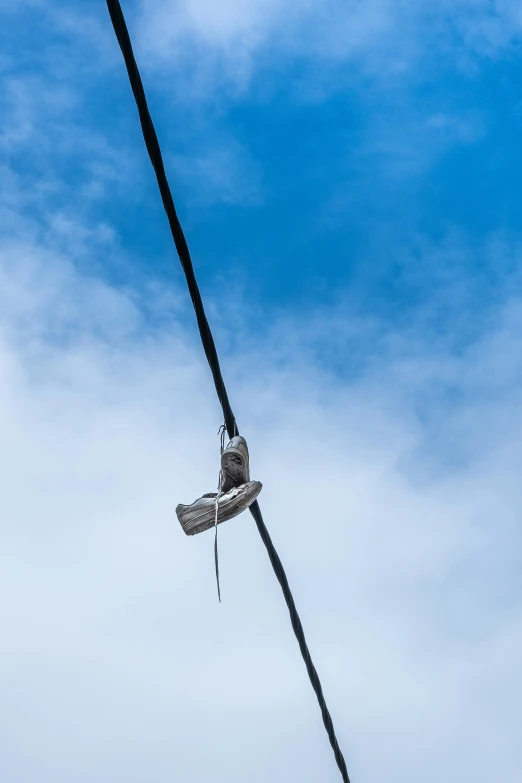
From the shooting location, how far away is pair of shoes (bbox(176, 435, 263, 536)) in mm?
3086

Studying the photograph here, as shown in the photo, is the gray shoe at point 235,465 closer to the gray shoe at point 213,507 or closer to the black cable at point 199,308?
the gray shoe at point 213,507

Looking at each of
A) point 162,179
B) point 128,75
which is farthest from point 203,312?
point 128,75

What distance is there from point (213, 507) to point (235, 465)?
0.20m

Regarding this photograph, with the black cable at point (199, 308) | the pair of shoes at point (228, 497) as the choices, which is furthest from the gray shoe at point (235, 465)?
the black cable at point (199, 308)

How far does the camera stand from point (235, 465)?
127 inches

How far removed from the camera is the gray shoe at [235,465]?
3146 mm

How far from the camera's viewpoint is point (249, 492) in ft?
10.1

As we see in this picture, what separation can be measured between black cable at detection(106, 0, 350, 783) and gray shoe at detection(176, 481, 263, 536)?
5 cm

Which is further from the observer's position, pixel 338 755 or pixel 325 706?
pixel 338 755

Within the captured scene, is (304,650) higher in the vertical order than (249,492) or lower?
lower

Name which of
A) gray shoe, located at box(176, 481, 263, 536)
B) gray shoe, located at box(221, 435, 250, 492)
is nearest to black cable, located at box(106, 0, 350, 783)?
gray shoe, located at box(176, 481, 263, 536)

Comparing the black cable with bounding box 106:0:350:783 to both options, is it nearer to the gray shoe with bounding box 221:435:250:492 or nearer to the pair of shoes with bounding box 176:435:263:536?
the pair of shoes with bounding box 176:435:263:536

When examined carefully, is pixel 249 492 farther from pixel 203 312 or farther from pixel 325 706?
pixel 325 706

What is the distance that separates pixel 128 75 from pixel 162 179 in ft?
1.11
